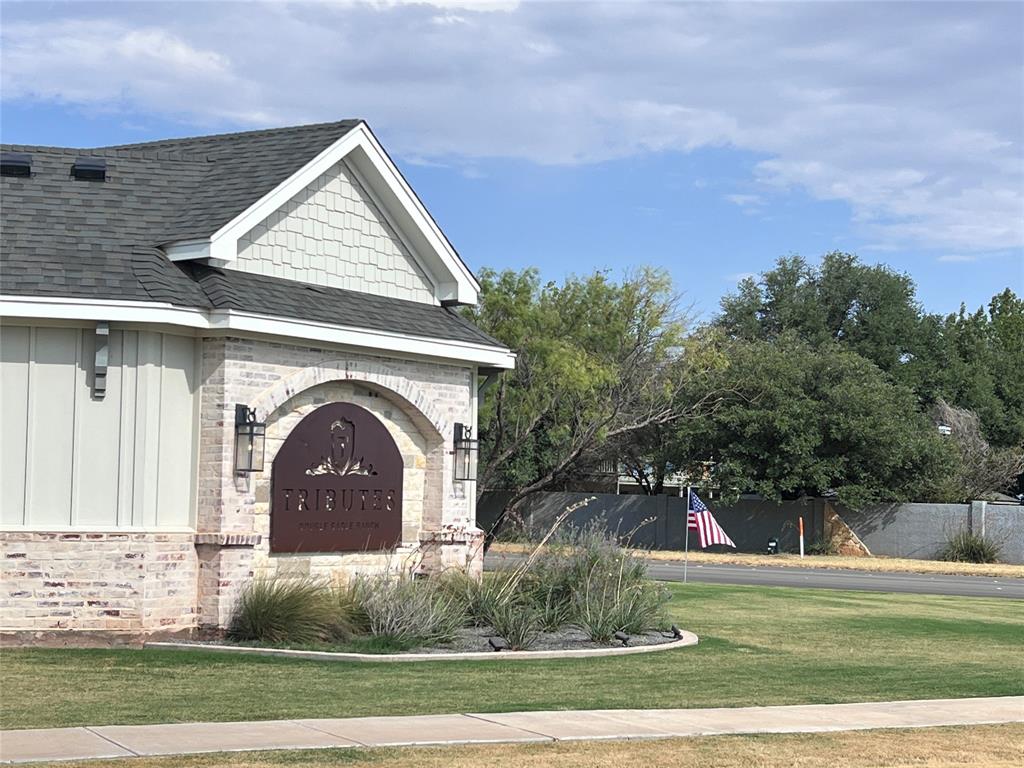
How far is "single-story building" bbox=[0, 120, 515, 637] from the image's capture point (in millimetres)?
15141

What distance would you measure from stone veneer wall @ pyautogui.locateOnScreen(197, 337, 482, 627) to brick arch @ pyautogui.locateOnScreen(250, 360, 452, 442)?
1cm

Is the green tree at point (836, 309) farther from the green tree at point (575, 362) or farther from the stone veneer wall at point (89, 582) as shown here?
the stone veneer wall at point (89, 582)

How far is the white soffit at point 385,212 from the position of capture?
16.4 m

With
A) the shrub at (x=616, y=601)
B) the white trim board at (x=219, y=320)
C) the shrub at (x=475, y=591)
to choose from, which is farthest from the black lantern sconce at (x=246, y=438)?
the shrub at (x=616, y=601)

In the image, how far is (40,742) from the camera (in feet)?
30.7

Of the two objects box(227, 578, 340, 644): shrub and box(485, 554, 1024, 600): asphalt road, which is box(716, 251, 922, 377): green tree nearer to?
box(485, 554, 1024, 600): asphalt road

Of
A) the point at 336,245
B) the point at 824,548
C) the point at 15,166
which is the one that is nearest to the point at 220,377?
the point at 336,245

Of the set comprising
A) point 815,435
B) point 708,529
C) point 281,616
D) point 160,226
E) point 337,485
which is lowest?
point 281,616

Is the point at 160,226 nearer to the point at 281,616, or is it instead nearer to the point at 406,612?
the point at 281,616

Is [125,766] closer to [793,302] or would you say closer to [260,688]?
[260,688]

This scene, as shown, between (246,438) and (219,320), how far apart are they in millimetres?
1473

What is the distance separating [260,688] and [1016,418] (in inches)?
2092

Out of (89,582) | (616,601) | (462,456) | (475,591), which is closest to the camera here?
(89,582)

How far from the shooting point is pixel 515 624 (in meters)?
16.3
